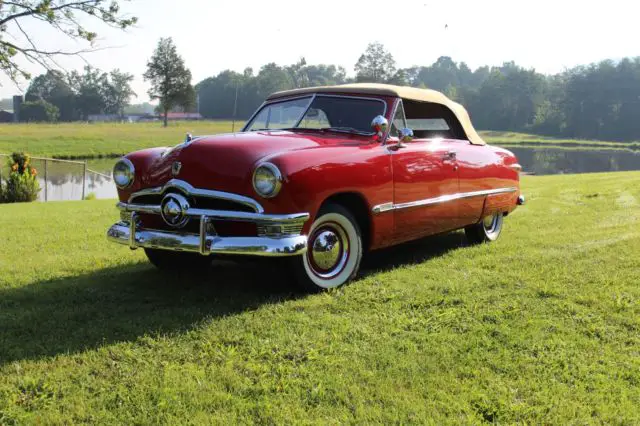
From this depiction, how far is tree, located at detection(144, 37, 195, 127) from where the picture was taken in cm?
6881

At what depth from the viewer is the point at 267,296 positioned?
4.27 m

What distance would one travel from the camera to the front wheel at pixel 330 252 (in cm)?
427

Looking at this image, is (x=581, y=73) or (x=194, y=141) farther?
(x=581, y=73)

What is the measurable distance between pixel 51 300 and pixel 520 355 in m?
3.24

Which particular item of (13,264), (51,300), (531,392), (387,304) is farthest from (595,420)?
(13,264)

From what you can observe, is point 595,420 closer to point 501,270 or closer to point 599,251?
point 501,270

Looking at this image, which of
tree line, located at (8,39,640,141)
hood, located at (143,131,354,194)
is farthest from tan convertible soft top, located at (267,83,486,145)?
tree line, located at (8,39,640,141)

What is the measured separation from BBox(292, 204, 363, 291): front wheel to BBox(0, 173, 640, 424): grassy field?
14 cm

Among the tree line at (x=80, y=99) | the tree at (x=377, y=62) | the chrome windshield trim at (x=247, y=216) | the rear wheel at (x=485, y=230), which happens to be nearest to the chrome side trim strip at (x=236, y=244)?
the chrome windshield trim at (x=247, y=216)

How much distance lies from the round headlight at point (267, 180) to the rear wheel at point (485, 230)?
318cm

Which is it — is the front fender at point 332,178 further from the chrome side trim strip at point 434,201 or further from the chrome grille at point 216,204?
the chrome grille at point 216,204

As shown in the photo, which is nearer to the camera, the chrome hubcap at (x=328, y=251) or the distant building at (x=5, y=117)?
the chrome hubcap at (x=328, y=251)

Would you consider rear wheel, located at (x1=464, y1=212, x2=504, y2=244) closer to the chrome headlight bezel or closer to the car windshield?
the car windshield

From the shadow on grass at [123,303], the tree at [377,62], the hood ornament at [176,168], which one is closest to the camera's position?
the shadow on grass at [123,303]
